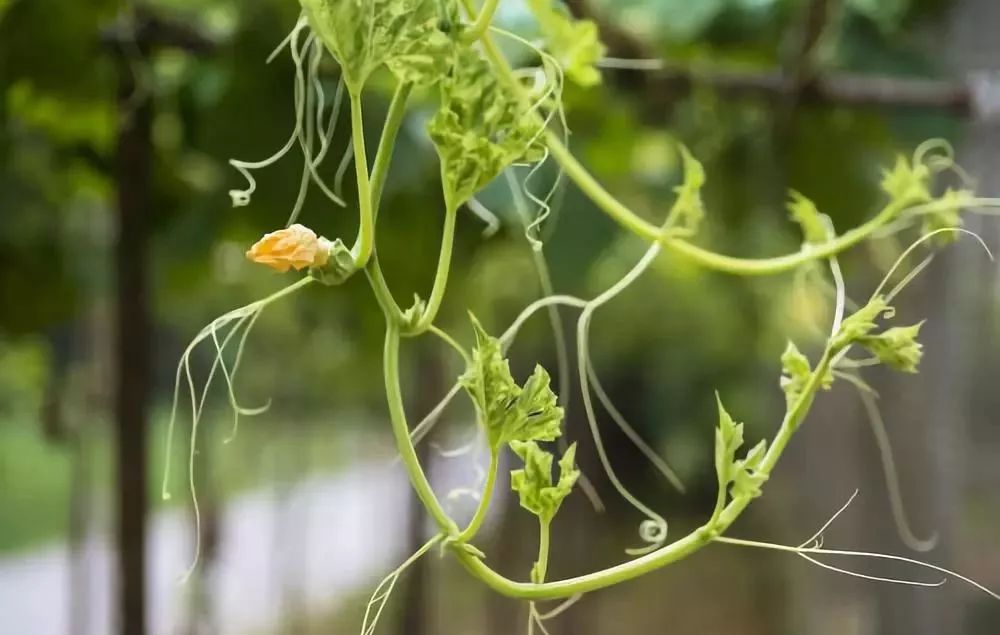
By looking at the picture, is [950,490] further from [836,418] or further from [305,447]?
[305,447]

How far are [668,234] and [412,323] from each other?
0.10 metres

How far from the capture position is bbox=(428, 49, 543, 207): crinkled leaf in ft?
0.50

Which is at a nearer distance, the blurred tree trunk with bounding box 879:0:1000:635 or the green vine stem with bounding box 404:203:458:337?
the green vine stem with bounding box 404:203:458:337

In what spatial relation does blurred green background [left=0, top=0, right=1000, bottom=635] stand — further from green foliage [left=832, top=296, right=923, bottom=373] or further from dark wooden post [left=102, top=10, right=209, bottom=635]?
green foliage [left=832, top=296, right=923, bottom=373]

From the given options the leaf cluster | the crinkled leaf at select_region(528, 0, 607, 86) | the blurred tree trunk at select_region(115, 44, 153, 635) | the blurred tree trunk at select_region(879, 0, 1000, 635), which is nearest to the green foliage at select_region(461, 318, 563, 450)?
the leaf cluster

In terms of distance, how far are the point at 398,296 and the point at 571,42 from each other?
135 millimetres

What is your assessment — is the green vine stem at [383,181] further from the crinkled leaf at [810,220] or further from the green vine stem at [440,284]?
the crinkled leaf at [810,220]

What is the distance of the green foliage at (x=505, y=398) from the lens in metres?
0.15

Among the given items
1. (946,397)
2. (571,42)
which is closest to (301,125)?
(571,42)

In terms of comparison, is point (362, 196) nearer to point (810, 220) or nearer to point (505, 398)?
point (505, 398)

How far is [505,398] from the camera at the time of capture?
0.49 feet

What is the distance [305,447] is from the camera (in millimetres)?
567

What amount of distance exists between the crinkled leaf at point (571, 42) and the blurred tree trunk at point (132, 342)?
7.7 inches

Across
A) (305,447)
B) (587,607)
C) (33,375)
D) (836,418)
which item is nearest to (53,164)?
(33,375)
